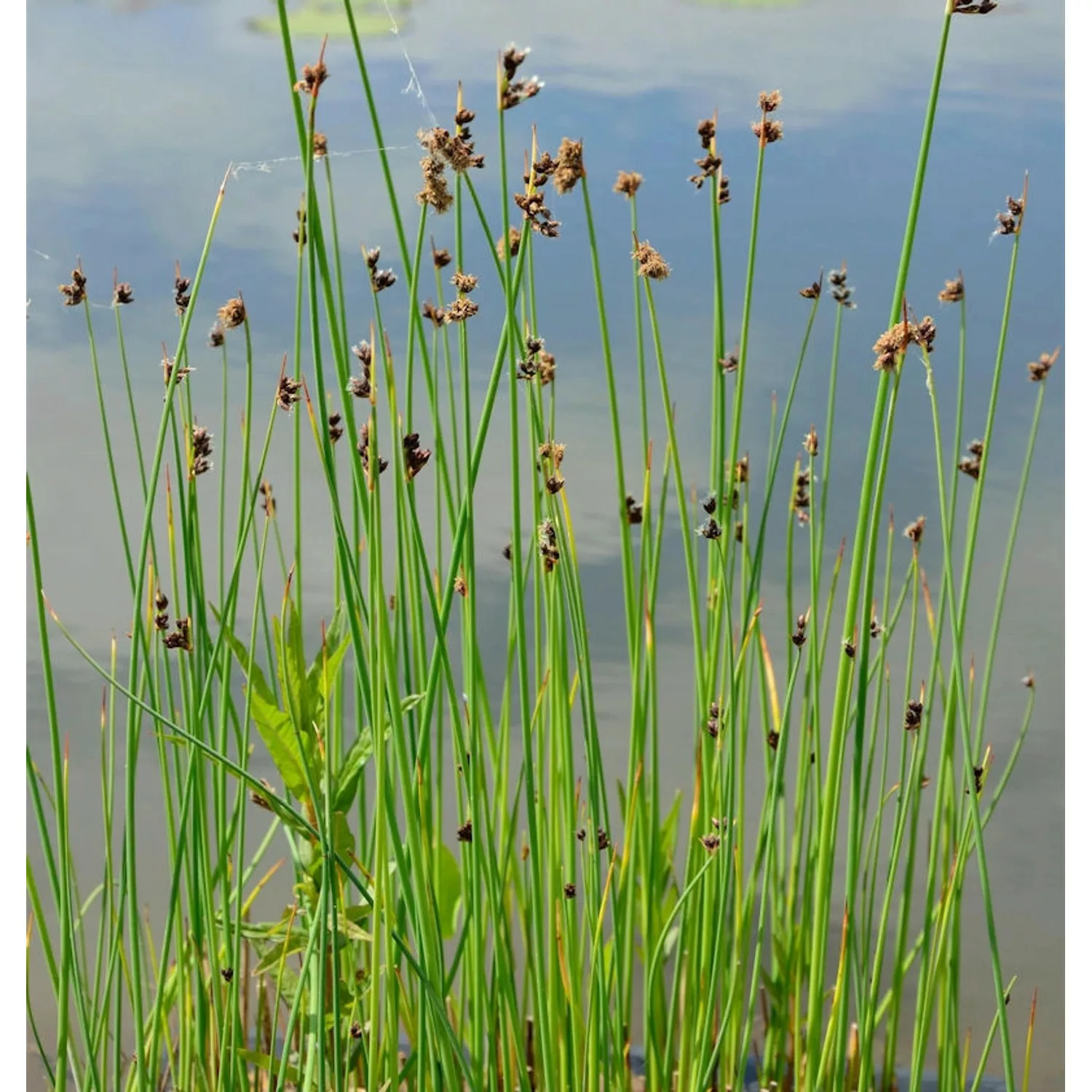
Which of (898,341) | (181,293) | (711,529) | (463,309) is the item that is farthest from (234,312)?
(898,341)

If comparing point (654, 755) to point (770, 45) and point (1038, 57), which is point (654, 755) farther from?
point (1038, 57)

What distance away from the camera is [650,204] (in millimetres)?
1927

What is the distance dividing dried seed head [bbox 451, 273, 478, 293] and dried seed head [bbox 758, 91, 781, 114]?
489 mm

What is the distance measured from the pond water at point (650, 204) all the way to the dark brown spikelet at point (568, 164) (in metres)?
0.65

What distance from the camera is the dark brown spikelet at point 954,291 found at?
1820mm

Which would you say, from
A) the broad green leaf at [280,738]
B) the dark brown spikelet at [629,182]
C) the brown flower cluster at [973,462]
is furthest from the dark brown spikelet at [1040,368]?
the broad green leaf at [280,738]

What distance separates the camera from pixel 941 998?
188 cm

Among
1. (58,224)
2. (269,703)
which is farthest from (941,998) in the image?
(58,224)

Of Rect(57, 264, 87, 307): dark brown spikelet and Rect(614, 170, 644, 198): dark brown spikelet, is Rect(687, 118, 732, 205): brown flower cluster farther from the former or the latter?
Rect(57, 264, 87, 307): dark brown spikelet

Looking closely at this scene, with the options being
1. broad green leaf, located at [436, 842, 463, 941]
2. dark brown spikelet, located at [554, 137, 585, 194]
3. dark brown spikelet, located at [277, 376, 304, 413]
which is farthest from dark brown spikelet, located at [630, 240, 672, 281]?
broad green leaf, located at [436, 842, 463, 941]

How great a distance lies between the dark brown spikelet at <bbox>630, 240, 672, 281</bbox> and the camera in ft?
4.51

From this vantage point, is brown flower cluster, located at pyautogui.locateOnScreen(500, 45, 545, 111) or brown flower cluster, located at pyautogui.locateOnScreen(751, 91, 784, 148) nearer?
brown flower cluster, located at pyautogui.locateOnScreen(500, 45, 545, 111)

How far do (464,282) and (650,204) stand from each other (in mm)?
806

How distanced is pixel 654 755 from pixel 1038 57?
1.47 metres
